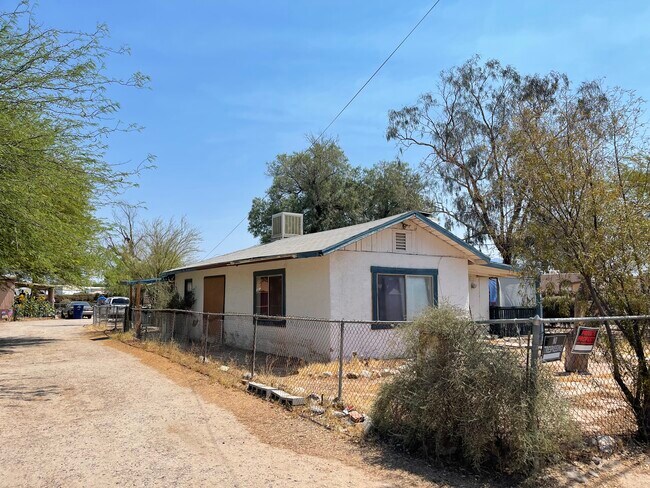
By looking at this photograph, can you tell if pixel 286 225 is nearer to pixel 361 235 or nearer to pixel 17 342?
pixel 361 235

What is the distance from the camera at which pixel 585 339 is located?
5.68m

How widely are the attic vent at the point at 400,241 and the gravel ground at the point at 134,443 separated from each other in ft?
21.3

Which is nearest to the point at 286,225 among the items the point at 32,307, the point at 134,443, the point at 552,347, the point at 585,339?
the point at 134,443

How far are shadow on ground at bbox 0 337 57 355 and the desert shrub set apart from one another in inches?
551

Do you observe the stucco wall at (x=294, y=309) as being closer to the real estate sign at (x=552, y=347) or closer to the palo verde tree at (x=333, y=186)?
the real estate sign at (x=552, y=347)

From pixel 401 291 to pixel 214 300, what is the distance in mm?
7075

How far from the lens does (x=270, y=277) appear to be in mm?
13906

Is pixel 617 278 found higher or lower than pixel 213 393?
higher

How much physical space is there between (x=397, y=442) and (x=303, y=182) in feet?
91.1

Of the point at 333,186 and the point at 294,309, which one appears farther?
the point at 333,186

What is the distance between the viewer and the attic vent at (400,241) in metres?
12.8

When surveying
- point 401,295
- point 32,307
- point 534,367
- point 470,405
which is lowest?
point 470,405

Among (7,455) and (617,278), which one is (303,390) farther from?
(617,278)

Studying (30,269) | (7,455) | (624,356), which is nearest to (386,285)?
(624,356)
